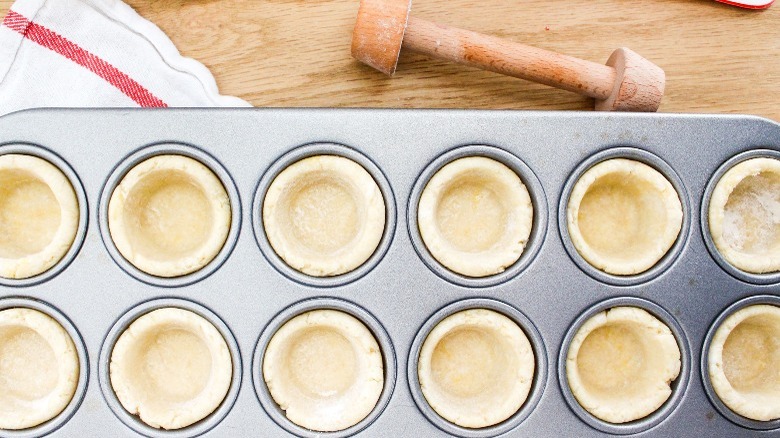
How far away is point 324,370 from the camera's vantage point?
1.92 meters

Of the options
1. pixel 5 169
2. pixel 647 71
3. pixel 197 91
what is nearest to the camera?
pixel 5 169

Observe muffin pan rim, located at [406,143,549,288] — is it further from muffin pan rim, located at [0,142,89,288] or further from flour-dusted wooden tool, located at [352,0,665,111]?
muffin pan rim, located at [0,142,89,288]

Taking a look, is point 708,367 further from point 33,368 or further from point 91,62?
point 91,62

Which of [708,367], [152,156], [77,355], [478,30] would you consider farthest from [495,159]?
[77,355]

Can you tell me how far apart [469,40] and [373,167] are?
567 millimetres

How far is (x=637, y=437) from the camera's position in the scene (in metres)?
1.84

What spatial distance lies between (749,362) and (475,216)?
99cm

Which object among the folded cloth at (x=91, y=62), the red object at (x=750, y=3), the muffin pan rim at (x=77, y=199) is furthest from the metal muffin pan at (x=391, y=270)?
the red object at (x=750, y=3)

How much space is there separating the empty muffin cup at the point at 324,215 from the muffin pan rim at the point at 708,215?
961 millimetres

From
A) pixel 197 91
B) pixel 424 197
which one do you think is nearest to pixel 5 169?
pixel 197 91

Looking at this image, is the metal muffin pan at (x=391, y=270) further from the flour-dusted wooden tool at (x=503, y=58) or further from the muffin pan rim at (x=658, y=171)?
the flour-dusted wooden tool at (x=503, y=58)

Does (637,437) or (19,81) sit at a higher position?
(19,81)

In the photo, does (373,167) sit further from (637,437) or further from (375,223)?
(637,437)

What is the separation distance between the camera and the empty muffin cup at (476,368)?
1.82 metres
